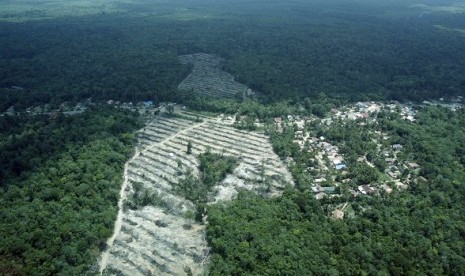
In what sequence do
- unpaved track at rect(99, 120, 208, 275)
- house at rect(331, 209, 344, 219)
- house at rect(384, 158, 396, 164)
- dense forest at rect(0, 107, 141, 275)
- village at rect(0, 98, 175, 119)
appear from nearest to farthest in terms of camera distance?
1. dense forest at rect(0, 107, 141, 275)
2. unpaved track at rect(99, 120, 208, 275)
3. house at rect(331, 209, 344, 219)
4. house at rect(384, 158, 396, 164)
5. village at rect(0, 98, 175, 119)

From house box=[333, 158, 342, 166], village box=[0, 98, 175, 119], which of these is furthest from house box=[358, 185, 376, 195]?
village box=[0, 98, 175, 119]

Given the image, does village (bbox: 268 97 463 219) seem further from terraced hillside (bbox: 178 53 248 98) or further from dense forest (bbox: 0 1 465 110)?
terraced hillside (bbox: 178 53 248 98)

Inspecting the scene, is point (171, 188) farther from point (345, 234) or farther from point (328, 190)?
A: point (345, 234)

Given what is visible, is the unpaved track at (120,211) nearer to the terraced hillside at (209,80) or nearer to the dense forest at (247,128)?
the dense forest at (247,128)

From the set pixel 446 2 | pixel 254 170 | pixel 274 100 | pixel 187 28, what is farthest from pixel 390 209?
pixel 446 2

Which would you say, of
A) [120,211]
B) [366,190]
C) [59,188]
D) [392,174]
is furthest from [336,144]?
[59,188]

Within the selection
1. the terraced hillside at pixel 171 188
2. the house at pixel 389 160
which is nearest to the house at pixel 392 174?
the house at pixel 389 160
